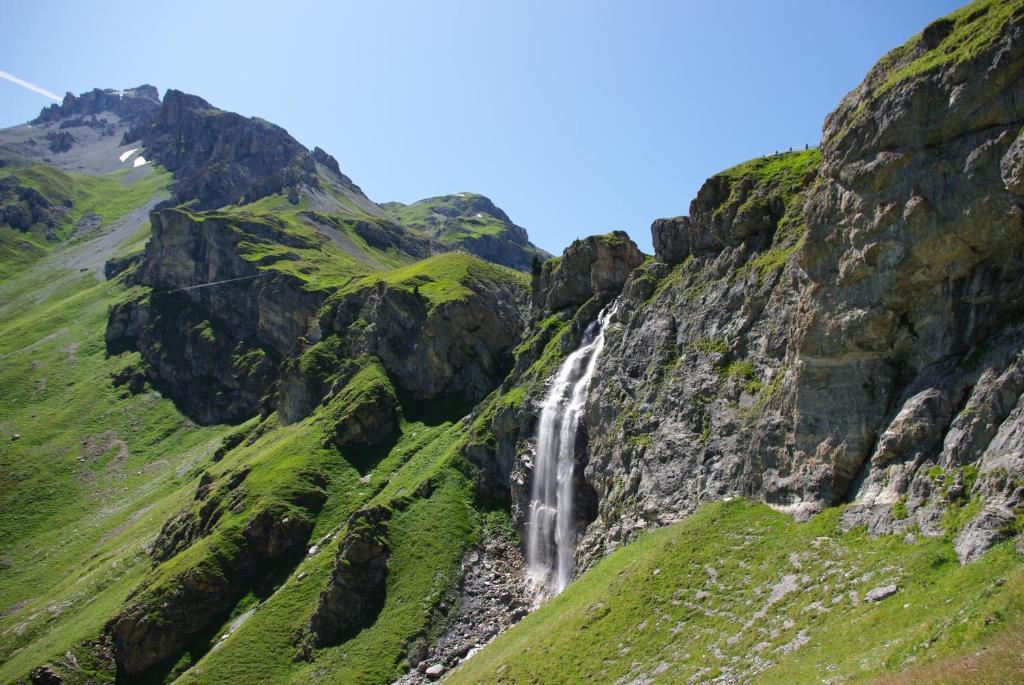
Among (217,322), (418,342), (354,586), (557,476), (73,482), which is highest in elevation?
(217,322)

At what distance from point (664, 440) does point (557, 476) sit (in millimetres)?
16642

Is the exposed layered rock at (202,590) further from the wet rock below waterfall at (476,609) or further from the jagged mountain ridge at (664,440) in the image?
the wet rock below waterfall at (476,609)

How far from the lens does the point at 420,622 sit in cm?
5928

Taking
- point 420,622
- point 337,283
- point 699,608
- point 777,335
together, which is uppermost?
point 337,283

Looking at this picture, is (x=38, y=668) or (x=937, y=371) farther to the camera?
(x=38, y=668)

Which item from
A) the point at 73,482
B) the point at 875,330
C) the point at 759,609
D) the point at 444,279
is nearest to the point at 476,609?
the point at 759,609

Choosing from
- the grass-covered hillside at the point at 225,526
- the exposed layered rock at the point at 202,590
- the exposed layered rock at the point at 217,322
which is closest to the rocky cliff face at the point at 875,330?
the grass-covered hillside at the point at 225,526

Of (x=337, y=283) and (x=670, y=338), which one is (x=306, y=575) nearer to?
(x=670, y=338)

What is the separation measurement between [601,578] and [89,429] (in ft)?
486

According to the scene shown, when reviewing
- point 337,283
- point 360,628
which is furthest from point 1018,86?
point 337,283

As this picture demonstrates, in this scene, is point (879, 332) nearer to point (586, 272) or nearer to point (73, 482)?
point (586, 272)

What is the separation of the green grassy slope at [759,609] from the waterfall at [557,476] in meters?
13.0

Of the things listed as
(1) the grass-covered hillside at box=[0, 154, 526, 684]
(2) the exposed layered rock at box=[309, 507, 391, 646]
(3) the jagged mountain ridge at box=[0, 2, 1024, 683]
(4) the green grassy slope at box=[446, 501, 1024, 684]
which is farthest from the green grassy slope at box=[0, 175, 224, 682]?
(4) the green grassy slope at box=[446, 501, 1024, 684]

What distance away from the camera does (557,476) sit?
212ft
